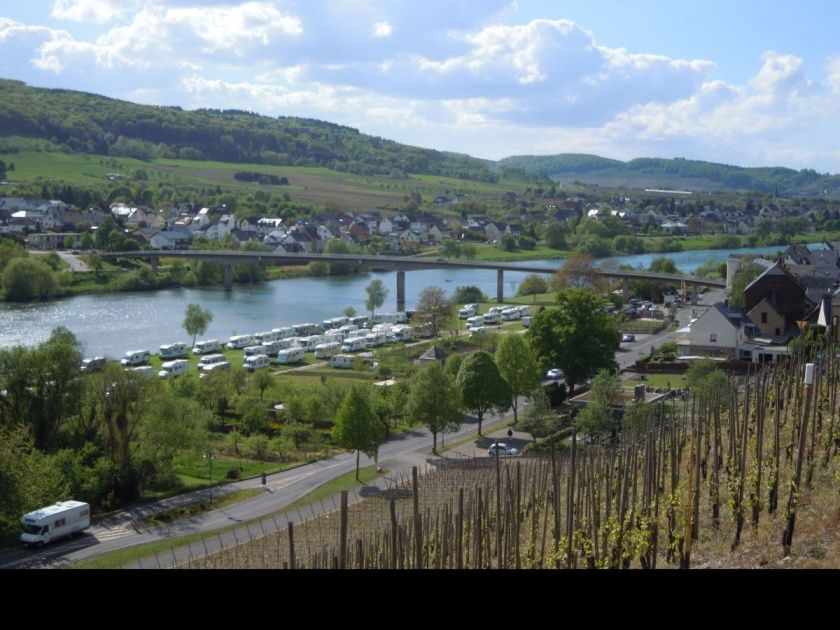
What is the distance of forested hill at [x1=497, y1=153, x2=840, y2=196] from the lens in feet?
309

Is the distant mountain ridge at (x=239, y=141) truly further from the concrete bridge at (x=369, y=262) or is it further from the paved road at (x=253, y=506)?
the paved road at (x=253, y=506)

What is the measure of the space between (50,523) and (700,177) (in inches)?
3943

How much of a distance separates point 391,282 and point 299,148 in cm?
4628

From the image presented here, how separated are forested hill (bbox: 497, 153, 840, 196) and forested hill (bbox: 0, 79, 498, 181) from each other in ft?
53.3

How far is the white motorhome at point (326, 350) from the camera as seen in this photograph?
15500 millimetres

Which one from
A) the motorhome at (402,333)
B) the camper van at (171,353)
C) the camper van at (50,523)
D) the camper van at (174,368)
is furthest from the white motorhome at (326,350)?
the camper van at (50,523)

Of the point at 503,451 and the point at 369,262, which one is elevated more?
the point at 369,262

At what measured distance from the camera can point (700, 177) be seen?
330 ft

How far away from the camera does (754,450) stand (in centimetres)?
471

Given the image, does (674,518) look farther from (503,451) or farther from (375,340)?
(375,340)

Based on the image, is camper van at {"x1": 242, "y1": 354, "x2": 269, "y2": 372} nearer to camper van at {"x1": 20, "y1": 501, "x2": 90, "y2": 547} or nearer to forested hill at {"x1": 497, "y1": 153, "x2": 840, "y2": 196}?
camper van at {"x1": 20, "y1": 501, "x2": 90, "y2": 547}

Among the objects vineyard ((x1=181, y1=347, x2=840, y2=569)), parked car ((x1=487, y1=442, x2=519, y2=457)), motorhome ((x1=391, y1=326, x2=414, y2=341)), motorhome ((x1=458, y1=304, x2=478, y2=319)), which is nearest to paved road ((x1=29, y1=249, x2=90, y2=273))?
motorhome ((x1=458, y1=304, x2=478, y2=319))

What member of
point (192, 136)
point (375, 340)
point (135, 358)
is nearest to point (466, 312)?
point (375, 340)
